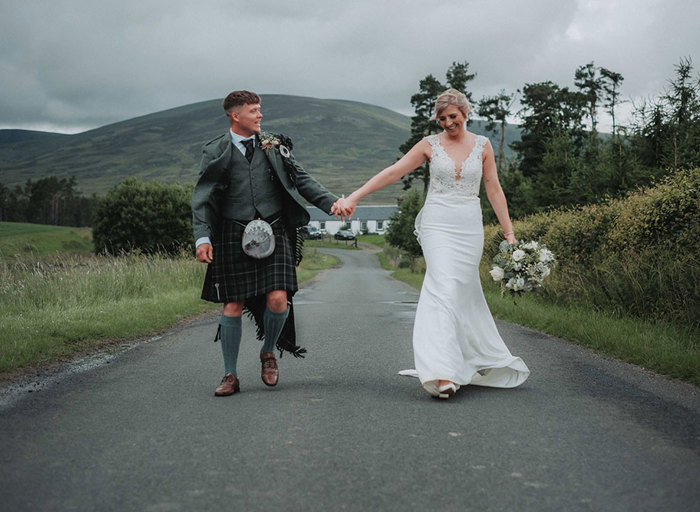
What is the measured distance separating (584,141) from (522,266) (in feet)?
90.7

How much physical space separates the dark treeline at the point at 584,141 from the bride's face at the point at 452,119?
10183 millimetres

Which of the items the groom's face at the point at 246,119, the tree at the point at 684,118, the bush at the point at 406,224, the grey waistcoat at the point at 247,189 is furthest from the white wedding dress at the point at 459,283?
the bush at the point at 406,224

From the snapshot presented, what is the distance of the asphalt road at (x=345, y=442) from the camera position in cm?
300

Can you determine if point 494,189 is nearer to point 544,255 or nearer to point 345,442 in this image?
point 544,255

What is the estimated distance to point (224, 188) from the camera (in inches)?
210

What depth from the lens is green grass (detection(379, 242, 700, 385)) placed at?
6266mm

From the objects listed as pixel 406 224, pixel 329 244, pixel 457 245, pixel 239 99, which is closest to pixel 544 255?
pixel 457 245

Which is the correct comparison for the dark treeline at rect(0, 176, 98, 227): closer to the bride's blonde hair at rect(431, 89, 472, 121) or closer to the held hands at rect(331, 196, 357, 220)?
the held hands at rect(331, 196, 357, 220)

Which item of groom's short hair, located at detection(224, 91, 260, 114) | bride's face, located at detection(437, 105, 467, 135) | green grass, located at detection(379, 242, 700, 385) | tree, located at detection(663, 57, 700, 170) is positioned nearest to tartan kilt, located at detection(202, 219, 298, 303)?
groom's short hair, located at detection(224, 91, 260, 114)

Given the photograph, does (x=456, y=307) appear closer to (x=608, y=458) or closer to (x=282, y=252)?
(x=282, y=252)

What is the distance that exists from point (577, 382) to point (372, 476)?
3.06 m

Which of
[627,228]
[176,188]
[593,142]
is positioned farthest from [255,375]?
[176,188]

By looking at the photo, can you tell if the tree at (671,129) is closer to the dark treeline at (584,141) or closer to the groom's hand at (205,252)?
the dark treeline at (584,141)

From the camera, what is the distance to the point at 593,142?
29500mm
